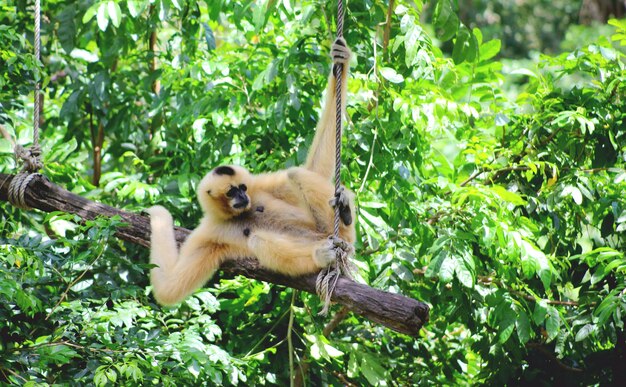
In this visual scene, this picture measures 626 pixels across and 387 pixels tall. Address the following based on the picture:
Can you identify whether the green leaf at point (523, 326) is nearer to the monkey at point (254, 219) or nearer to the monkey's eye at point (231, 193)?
the monkey at point (254, 219)

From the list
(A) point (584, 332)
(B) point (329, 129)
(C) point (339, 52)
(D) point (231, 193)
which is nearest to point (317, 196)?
(B) point (329, 129)

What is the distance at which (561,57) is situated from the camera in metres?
4.45

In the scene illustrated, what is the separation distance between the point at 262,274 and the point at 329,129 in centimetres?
86

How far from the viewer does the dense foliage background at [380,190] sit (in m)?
3.88

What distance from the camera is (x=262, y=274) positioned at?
3496 millimetres

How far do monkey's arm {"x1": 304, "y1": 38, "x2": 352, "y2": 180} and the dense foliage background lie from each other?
39cm

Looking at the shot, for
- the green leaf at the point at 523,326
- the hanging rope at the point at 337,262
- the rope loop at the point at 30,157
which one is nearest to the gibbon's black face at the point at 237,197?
the hanging rope at the point at 337,262

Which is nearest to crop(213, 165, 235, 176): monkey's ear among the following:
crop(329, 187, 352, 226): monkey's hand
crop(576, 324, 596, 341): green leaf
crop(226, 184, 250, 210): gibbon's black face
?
crop(226, 184, 250, 210): gibbon's black face

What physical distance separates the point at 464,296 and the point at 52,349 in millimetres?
2231

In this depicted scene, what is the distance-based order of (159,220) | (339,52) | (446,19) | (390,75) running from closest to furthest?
(339,52) → (159,220) → (446,19) → (390,75)

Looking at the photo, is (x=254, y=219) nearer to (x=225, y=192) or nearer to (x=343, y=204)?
(x=225, y=192)

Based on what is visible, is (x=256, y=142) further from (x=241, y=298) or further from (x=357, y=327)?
(x=357, y=327)

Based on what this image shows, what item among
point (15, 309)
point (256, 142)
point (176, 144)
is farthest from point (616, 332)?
point (15, 309)

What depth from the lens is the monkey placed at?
3.66 meters
